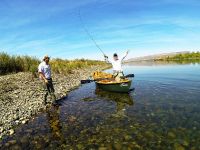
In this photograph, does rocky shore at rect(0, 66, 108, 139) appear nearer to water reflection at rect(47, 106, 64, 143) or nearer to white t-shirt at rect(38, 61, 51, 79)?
water reflection at rect(47, 106, 64, 143)

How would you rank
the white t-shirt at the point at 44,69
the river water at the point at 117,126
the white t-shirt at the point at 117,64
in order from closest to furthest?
the river water at the point at 117,126, the white t-shirt at the point at 44,69, the white t-shirt at the point at 117,64

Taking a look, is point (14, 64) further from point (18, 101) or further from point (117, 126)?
point (117, 126)

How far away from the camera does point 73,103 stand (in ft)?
62.1

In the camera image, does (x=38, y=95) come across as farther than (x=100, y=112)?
Yes

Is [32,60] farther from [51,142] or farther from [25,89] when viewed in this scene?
[51,142]

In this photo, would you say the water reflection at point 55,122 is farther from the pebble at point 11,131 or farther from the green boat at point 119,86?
the green boat at point 119,86

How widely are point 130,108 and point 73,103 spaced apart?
4726 millimetres

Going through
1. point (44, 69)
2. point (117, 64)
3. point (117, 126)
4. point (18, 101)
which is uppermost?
point (44, 69)

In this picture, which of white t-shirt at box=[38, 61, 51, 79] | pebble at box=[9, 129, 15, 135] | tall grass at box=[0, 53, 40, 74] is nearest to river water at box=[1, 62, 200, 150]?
pebble at box=[9, 129, 15, 135]

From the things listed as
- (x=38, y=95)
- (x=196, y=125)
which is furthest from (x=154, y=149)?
(x=38, y=95)

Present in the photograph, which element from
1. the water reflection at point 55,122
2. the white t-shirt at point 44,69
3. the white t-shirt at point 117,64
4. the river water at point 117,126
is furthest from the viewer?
the white t-shirt at point 117,64

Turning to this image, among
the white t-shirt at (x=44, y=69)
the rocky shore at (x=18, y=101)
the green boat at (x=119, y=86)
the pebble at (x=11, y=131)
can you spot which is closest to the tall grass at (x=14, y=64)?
the rocky shore at (x=18, y=101)

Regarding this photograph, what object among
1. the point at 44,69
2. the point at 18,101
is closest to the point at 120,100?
the point at 44,69

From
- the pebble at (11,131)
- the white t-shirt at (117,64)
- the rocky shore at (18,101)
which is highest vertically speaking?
the white t-shirt at (117,64)
